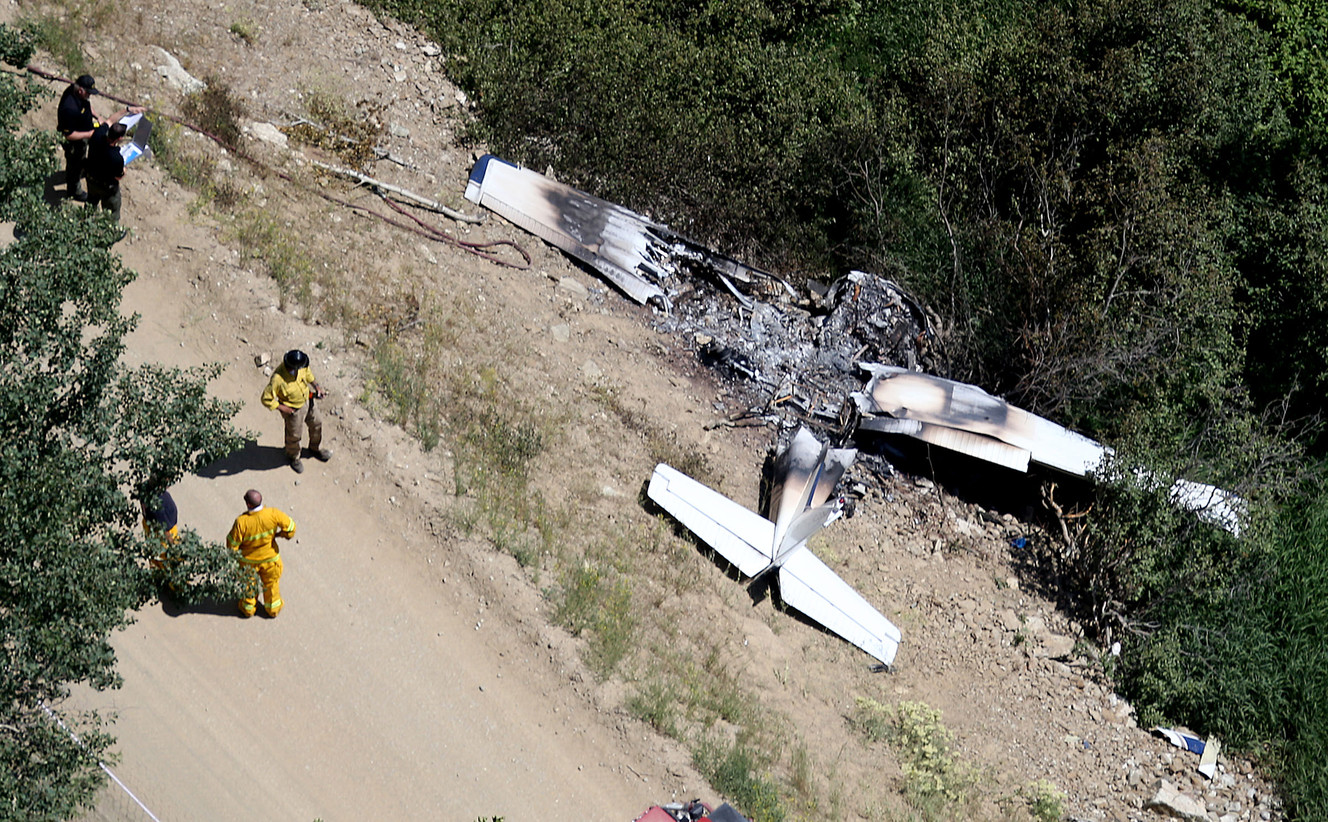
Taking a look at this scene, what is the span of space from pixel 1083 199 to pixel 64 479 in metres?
16.3

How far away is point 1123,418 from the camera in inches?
685

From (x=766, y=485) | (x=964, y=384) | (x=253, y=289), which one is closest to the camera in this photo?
(x=253, y=289)

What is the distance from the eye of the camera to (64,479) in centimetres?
801

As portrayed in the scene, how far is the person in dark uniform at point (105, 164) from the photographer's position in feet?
43.9

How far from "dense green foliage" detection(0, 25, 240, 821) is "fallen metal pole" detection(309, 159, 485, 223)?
25.0 feet

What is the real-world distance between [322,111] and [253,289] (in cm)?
474

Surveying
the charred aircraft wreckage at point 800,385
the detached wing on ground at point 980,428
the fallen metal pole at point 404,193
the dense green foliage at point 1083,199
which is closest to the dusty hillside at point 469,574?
the fallen metal pole at point 404,193

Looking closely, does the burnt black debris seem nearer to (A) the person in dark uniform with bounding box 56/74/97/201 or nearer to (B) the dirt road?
(B) the dirt road

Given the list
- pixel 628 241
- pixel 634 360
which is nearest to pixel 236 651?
pixel 634 360

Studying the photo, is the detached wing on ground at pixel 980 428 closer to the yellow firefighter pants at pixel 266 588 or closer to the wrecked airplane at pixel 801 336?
the wrecked airplane at pixel 801 336

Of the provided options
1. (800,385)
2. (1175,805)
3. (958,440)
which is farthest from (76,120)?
(1175,805)

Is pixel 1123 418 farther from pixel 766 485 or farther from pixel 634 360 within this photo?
pixel 634 360

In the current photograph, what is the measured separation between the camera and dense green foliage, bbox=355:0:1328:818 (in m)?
15.9

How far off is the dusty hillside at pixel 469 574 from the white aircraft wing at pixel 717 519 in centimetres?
29
